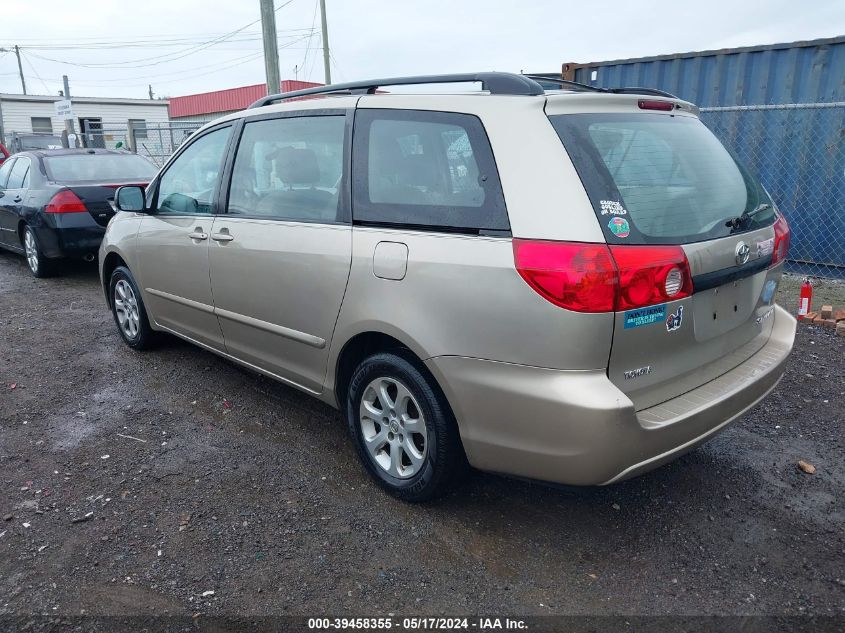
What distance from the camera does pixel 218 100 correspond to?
3466cm

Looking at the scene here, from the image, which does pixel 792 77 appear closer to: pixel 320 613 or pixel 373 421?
pixel 373 421

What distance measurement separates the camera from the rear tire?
7957 mm

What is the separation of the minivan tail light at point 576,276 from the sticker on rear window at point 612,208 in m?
0.14

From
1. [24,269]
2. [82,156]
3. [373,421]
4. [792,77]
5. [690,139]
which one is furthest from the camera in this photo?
[24,269]

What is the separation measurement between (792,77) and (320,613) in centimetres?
749

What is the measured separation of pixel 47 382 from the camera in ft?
15.2

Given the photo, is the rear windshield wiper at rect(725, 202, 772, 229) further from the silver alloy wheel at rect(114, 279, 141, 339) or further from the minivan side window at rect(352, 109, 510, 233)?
the silver alloy wheel at rect(114, 279, 141, 339)

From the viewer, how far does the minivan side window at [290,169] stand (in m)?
3.17

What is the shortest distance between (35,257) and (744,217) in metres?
8.21

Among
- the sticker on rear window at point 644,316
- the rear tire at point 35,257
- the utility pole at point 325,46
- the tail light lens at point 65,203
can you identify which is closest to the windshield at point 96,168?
the tail light lens at point 65,203

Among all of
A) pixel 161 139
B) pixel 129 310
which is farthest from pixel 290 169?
pixel 161 139

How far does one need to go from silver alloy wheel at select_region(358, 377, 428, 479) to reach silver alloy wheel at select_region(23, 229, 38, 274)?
6.76m

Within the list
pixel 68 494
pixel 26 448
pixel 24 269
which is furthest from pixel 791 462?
pixel 24 269

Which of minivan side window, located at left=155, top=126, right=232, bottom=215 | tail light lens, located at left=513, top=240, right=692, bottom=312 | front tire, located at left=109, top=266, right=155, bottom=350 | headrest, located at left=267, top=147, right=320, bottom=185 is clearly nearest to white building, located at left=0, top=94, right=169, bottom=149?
front tire, located at left=109, top=266, right=155, bottom=350
